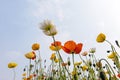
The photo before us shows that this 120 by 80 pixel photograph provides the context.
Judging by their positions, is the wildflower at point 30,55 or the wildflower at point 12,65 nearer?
the wildflower at point 30,55

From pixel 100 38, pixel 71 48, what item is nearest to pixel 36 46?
pixel 100 38

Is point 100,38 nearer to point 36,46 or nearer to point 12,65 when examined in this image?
point 36,46

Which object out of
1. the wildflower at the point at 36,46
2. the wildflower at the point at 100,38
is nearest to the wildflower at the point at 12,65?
the wildflower at the point at 36,46

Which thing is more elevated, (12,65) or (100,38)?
(100,38)

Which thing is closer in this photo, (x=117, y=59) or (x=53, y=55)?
(x=117, y=59)

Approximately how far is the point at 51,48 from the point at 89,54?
112cm

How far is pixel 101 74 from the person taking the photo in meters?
2.08

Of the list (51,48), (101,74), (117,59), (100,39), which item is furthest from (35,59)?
(101,74)

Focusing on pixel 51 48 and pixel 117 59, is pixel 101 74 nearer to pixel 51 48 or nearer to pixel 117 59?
pixel 117 59

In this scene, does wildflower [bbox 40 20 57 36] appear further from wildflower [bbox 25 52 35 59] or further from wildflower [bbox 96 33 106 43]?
wildflower [bbox 25 52 35 59]

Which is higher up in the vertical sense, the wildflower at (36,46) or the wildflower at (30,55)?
the wildflower at (36,46)

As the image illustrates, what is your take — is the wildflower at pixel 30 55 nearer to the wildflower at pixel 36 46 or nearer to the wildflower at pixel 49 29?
the wildflower at pixel 36 46

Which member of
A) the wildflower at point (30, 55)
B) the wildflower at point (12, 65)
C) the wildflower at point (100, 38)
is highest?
the wildflower at point (100, 38)

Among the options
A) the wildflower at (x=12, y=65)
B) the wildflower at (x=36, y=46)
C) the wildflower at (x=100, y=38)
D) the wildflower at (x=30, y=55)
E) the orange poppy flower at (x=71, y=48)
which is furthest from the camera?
the wildflower at (x=12, y=65)
